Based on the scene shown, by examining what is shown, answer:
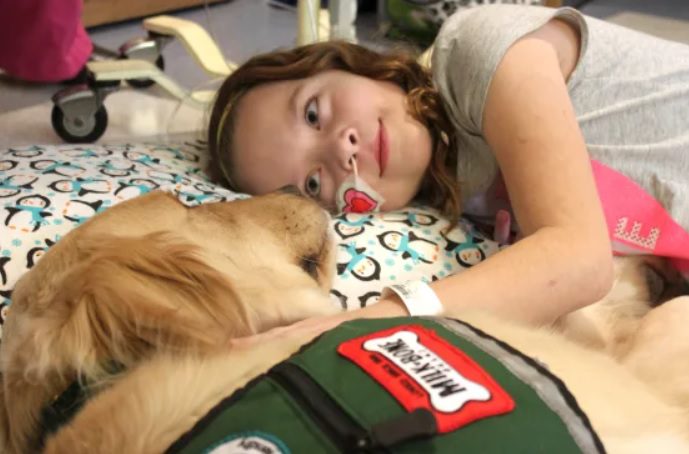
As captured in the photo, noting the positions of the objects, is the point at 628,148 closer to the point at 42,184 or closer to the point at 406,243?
the point at 406,243

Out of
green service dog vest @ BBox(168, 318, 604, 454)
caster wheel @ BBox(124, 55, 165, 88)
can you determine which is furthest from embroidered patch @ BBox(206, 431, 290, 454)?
caster wheel @ BBox(124, 55, 165, 88)

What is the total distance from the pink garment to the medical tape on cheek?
1416mm

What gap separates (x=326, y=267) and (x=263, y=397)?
23.0 inches

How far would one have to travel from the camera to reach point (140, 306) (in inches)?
32.9

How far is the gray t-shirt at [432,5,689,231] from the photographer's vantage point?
149 centimetres

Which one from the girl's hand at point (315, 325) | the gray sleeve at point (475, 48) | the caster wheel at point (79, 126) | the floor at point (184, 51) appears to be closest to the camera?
the girl's hand at point (315, 325)

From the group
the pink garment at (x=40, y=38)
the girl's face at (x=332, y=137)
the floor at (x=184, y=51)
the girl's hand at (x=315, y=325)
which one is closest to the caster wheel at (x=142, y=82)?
the floor at (x=184, y=51)

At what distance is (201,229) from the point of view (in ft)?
3.75

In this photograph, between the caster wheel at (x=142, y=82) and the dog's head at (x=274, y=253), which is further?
the caster wheel at (x=142, y=82)

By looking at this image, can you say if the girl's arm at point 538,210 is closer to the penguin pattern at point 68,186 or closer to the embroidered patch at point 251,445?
the embroidered patch at point 251,445

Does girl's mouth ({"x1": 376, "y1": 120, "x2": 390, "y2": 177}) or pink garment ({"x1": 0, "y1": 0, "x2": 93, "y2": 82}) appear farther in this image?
pink garment ({"x1": 0, "y1": 0, "x2": 93, "y2": 82})

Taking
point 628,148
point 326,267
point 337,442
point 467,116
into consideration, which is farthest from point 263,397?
point 628,148

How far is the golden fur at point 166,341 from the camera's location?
0.80 m

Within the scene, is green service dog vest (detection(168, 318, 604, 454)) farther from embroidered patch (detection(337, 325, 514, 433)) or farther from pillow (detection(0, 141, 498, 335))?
pillow (detection(0, 141, 498, 335))
